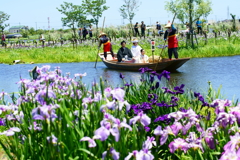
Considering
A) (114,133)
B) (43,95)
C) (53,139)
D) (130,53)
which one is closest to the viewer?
(114,133)

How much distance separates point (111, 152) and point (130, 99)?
11.4 feet

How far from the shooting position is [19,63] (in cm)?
2230

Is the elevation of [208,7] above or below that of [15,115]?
above

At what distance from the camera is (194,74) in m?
14.9

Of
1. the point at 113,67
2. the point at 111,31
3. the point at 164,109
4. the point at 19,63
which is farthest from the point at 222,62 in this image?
the point at 111,31

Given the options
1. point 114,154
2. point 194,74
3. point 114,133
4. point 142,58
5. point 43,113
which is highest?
point 142,58

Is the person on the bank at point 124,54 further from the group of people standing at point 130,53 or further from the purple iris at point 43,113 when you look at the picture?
the purple iris at point 43,113

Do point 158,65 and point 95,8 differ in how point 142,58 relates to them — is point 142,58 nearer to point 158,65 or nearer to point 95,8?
point 158,65

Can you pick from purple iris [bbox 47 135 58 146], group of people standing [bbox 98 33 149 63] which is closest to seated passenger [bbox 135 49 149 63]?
group of people standing [bbox 98 33 149 63]

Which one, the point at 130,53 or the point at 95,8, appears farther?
the point at 95,8

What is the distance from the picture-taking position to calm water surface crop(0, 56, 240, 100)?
1222 centimetres

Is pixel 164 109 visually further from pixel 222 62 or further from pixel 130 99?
pixel 222 62

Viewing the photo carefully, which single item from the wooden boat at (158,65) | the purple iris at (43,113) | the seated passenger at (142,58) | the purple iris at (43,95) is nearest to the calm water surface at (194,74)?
the wooden boat at (158,65)

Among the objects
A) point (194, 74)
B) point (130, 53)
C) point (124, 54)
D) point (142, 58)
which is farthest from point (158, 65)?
point (124, 54)
